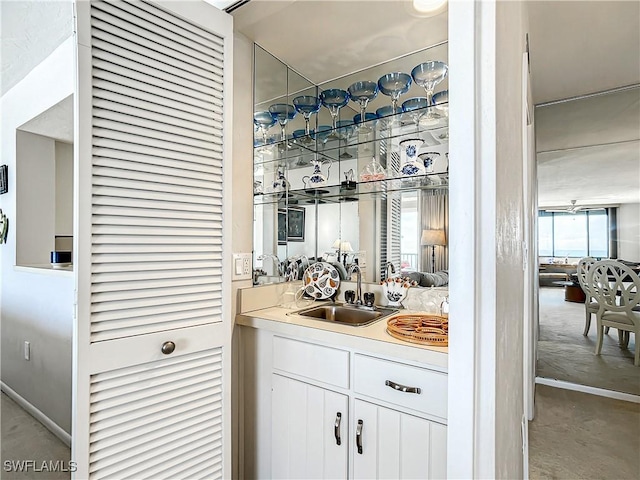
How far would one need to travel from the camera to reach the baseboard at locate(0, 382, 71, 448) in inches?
83.4

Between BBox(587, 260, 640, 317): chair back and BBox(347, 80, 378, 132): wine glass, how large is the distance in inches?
95.9

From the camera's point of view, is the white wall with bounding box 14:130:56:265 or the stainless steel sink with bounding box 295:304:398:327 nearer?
the stainless steel sink with bounding box 295:304:398:327

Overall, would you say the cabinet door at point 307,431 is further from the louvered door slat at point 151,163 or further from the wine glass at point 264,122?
the wine glass at point 264,122

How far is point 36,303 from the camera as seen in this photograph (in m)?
2.43

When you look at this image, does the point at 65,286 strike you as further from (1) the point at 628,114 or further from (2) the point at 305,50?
(1) the point at 628,114

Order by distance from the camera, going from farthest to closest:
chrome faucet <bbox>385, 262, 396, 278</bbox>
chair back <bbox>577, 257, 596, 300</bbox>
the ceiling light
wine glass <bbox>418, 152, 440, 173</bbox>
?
chair back <bbox>577, 257, 596, 300</bbox>
chrome faucet <bbox>385, 262, 396, 278</bbox>
wine glass <bbox>418, 152, 440, 173</bbox>
the ceiling light

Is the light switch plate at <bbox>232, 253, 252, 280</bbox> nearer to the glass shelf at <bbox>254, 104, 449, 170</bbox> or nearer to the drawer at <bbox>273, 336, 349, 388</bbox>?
the drawer at <bbox>273, 336, 349, 388</bbox>

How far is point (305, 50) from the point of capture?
2043 mm

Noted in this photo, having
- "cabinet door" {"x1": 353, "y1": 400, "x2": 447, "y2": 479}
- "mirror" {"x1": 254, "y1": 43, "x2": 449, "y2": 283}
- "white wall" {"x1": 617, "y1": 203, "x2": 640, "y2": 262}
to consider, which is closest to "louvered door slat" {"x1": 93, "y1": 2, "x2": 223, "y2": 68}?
"mirror" {"x1": 254, "y1": 43, "x2": 449, "y2": 283}

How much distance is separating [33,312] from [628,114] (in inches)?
188

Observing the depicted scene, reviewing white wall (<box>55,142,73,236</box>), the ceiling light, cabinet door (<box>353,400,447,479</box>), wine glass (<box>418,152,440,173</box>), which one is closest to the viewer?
cabinet door (<box>353,400,447,479</box>)

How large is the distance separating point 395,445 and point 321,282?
106cm

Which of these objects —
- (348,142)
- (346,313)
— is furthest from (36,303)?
(348,142)

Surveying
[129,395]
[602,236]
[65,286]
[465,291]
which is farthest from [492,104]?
[602,236]
